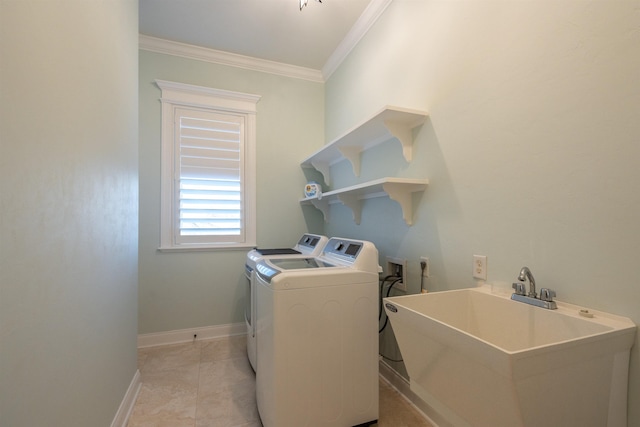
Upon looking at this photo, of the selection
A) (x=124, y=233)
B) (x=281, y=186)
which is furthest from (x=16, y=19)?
(x=281, y=186)

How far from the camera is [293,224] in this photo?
3018mm

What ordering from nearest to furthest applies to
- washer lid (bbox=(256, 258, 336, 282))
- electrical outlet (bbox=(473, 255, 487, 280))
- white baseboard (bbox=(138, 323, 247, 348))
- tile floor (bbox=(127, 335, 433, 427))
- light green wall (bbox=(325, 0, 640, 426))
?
1. light green wall (bbox=(325, 0, 640, 426))
2. electrical outlet (bbox=(473, 255, 487, 280))
3. washer lid (bbox=(256, 258, 336, 282))
4. tile floor (bbox=(127, 335, 433, 427))
5. white baseboard (bbox=(138, 323, 247, 348))

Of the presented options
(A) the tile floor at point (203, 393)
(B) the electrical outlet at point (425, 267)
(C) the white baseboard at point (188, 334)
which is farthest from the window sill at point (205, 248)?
(B) the electrical outlet at point (425, 267)

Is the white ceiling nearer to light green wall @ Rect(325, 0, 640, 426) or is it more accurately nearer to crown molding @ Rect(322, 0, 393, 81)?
crown molding @ Rect(322, 0, 393, 81)

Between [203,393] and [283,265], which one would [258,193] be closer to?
[283,265]

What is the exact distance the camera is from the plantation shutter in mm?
2662

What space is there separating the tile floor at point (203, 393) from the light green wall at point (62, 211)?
301mm

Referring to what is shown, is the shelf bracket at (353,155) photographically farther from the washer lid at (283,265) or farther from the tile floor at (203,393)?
the tile floor at (203,393)

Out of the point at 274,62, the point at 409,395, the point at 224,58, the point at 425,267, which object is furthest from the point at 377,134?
the point at 224,58

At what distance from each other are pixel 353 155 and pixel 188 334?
2220mm

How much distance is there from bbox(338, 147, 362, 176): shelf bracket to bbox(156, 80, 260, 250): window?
1.02m

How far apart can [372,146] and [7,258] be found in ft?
6.61

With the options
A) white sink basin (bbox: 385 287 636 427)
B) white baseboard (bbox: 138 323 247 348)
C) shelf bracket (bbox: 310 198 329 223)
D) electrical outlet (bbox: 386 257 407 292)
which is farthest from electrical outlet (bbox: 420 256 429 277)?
white baseboard (bbox: 138 323 247 348)

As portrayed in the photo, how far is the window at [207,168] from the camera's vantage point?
262 centimetres
